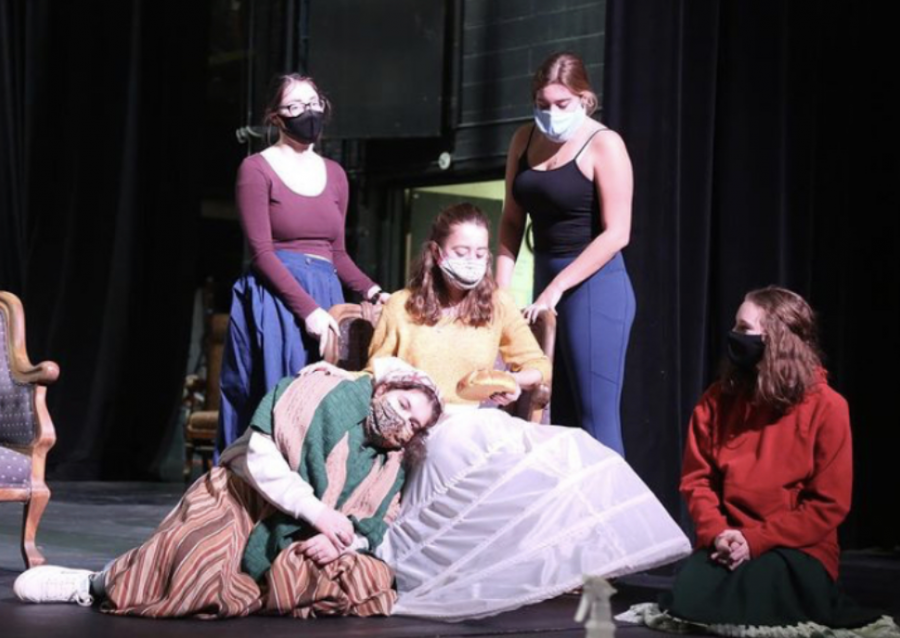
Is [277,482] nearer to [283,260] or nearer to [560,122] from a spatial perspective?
[283,260]

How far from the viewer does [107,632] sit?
3.31 meters

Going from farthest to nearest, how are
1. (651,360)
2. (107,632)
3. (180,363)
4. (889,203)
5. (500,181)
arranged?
1. (180,363)
2. (500,181)
3. (889,203)
4. (651,360)
5. (107,632)

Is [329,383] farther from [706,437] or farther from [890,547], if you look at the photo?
[890,547]

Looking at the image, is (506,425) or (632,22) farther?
(632,22)

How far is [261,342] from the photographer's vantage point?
429cm

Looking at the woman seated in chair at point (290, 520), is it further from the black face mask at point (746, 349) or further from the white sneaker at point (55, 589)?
the black face mask at point (746, 349)

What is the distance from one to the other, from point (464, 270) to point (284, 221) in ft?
1.83

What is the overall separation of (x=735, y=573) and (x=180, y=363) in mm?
5682

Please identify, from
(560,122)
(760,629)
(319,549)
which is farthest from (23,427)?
(760,629)

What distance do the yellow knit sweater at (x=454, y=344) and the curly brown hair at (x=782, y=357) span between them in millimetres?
594

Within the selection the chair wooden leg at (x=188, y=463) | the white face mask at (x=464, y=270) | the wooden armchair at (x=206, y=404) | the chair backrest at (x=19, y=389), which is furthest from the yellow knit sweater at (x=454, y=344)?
the chair wooden leg at (x=188, y=463)

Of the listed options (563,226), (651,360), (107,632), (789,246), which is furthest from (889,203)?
(107,632)

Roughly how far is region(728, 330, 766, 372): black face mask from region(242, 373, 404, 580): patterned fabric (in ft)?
2.63

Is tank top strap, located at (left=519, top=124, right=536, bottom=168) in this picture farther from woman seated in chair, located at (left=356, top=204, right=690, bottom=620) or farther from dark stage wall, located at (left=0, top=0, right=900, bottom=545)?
dark stage wall, located at (left=0, top=0, right=900, bottom=545)
